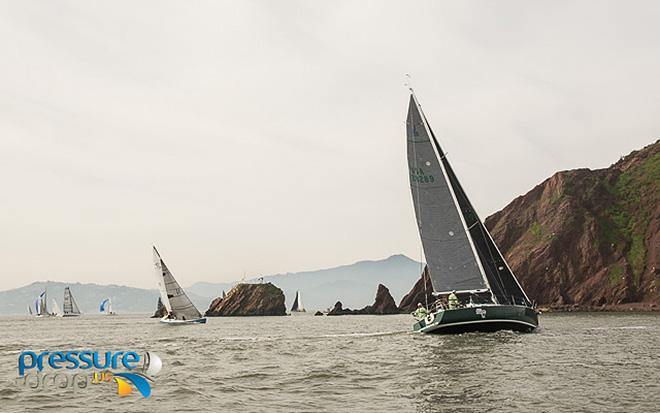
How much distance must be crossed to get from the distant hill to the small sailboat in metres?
63.3

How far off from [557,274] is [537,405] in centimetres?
10611

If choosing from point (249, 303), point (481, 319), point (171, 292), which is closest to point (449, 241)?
point (481, 319)

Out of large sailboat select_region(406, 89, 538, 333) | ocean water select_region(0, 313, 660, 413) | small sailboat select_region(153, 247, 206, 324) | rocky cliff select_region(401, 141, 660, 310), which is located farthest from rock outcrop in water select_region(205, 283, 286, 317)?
ocean water select_region(0, 313, 660, 413)

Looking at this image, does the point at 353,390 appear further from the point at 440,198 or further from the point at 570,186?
the point at 570,186

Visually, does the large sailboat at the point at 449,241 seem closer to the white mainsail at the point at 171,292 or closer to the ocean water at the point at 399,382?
the ocean water at the point at 399,382

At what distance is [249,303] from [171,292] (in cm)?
7127

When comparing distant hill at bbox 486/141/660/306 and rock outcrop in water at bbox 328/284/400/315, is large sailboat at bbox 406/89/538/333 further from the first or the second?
rock outcrop in water at bbox 328/284/400/315

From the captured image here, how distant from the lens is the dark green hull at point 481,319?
40219 millimetres

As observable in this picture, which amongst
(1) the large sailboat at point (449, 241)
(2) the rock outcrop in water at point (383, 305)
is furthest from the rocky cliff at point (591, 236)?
(1) the large sailboat at point (449, 241)

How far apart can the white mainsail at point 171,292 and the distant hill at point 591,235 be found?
210ft

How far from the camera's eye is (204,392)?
21.6 m

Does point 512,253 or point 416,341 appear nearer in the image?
point 416,341

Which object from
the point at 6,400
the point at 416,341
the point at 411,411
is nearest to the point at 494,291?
the point at 416,341

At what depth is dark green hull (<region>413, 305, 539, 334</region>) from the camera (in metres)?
40.2
